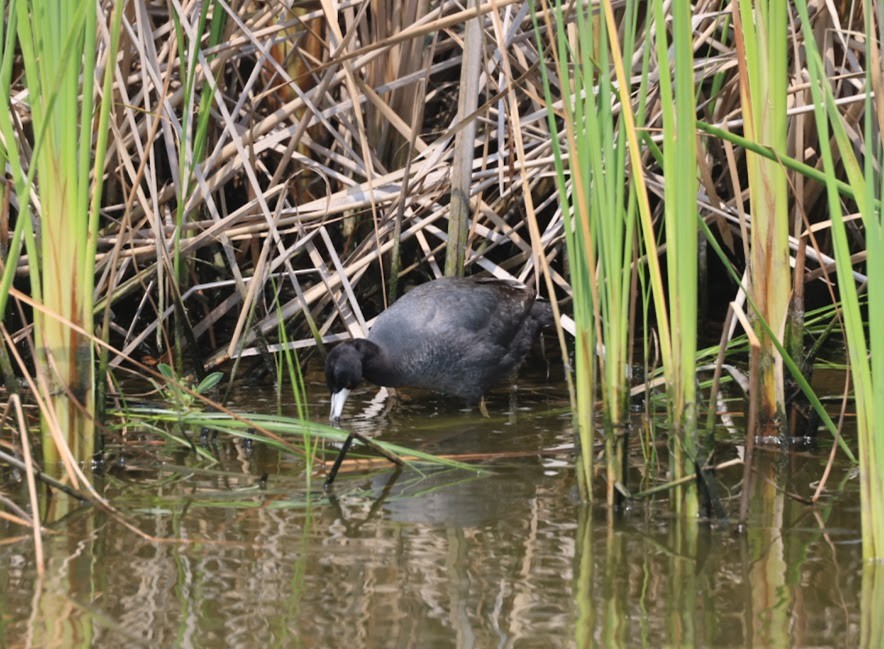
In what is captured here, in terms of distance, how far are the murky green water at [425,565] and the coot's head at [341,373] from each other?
1.84 ft

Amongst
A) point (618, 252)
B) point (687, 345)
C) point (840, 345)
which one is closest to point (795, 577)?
point (687, 345)

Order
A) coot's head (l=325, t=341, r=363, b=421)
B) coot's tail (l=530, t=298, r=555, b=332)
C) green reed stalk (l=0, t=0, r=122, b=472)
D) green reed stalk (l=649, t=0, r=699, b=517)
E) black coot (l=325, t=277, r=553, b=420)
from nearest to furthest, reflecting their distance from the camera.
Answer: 1. green reed stalk (l=649, t=0, r=699, b=517)
2. green reed stalk (l=0, t=0, r=122, b=472)
3. coot's head (l=325, t=341, r=363, b=421)
4. black coot (l=325, t=277, r=553, b=420)
5. coot's tail (l=530, t=298, r=555, b=332)

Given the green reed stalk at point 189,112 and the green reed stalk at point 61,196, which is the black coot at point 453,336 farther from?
the green reed stalk at point 61,196

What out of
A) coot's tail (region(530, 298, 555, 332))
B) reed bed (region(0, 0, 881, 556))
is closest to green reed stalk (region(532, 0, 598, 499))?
reed bed (region(0, 0, 881, 556))

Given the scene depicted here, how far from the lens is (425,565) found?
2.63 meters

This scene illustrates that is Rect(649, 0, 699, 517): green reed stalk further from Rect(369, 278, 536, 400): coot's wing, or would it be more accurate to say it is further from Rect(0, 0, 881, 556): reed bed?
Rect(369, 278, 536, 400): coot's wing

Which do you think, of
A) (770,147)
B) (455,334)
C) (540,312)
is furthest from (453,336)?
(770,147)

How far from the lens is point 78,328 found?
2.90 metres

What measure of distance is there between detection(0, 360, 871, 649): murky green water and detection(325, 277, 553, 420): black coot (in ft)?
2.94

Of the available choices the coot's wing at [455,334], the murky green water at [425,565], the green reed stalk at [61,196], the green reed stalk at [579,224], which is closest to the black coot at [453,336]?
the coot's wing at [455,334]

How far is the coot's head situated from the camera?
13.0 feet

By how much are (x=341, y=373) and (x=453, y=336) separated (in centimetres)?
58

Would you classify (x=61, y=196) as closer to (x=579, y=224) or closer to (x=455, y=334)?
(x=579, y=224)

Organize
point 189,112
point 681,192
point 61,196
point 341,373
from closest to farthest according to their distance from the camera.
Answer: point 681,192 → point 61,196 → point 189,112 → point 341,373
